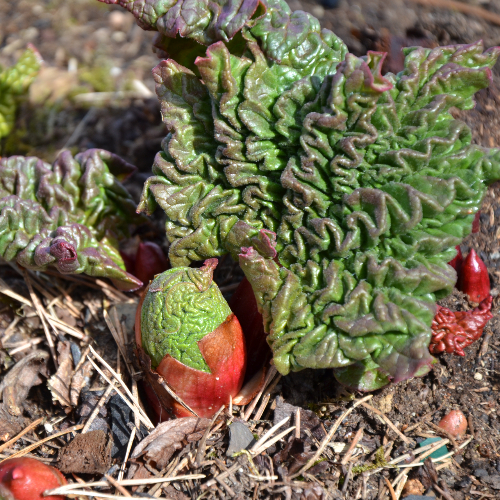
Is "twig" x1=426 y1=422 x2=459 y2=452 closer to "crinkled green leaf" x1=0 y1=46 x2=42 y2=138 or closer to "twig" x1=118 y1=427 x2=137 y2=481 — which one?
"twig" x1=118 y1=427 x2=137 y2=481

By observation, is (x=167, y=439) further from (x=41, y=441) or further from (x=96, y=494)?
(x=41, y=441)

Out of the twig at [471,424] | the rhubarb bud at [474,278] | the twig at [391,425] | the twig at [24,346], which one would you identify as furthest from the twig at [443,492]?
the twig at [24,346]

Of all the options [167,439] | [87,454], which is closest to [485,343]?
[167,439]

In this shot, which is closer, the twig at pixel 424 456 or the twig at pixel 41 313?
the twig at pixel 424 456

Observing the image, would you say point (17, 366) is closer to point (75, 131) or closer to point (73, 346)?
point (73, 346)

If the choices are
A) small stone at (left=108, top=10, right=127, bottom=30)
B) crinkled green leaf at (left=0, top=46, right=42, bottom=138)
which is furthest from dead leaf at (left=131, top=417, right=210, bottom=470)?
small stone at (left=108, top=10, right=127, bottom=30)

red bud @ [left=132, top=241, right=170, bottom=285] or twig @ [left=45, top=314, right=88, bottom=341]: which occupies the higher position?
red bud @ [left=132, top=241, right=170, bottom=285]

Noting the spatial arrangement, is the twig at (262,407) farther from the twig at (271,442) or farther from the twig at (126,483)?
the twig at (126,483)
